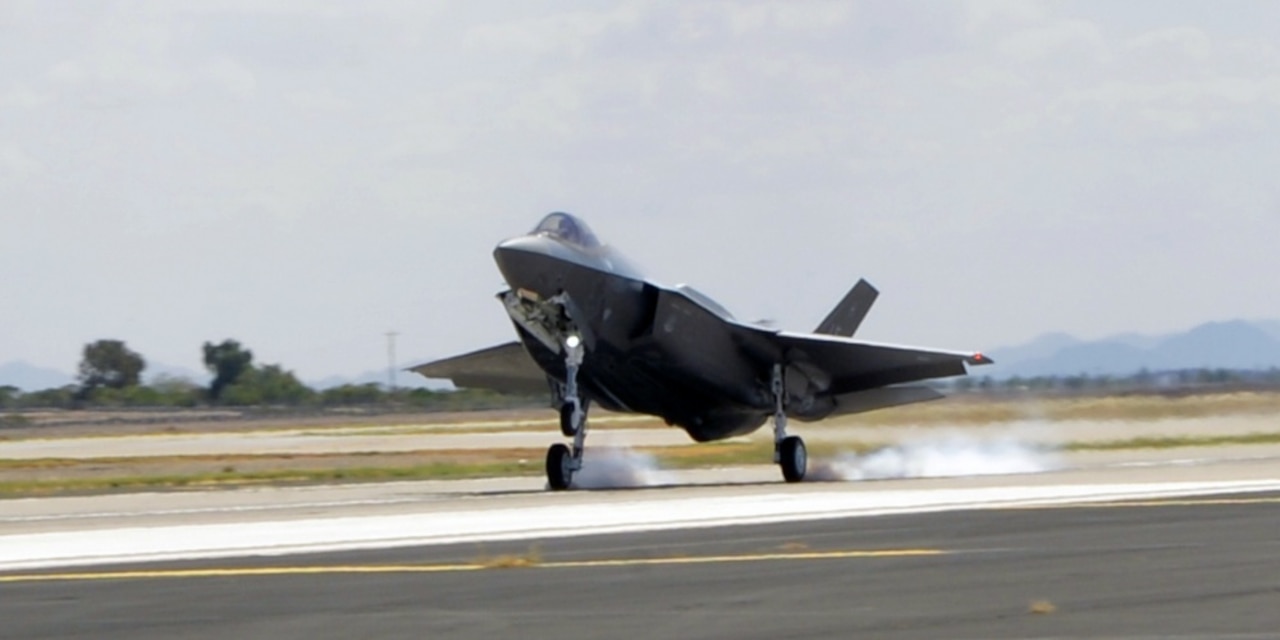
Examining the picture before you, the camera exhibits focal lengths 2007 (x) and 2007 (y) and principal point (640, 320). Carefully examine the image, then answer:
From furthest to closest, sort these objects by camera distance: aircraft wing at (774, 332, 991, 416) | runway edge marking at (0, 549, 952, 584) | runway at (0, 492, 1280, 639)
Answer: aircraft wing at (774, 332, 991, 416) → runway edge marking at (0, 549, 952, 584) → runway at (0, 492, 1280, 639)

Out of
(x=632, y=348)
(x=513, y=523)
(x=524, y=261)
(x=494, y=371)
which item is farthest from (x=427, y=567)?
(x=494, y=371)

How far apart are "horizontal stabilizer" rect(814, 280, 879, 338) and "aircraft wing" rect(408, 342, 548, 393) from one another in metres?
4.63

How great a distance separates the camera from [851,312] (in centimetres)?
3225

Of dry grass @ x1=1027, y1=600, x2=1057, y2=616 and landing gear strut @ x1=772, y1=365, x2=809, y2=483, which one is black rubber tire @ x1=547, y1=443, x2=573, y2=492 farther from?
dry grass @ x1=1027, y1=600, x2=1057, y2=616

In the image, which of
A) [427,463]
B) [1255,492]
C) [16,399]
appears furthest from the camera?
[16,399]

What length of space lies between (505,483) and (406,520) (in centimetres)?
1064

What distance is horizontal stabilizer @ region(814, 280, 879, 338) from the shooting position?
3194 cm

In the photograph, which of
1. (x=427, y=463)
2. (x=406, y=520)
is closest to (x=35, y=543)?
(x=406, y=520)

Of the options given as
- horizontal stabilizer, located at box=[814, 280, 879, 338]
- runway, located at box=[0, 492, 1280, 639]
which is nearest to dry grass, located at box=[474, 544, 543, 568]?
runway, located at box=[0, 492, 1280, 639]

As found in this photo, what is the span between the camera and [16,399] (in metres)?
121

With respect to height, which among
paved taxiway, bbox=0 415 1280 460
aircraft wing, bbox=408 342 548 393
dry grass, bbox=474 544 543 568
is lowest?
dry grass, bbox=474 544 543 568

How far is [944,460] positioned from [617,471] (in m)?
5.94

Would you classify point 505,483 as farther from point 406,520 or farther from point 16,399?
point 16,399

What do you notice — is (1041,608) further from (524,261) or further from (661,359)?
(661,359)
